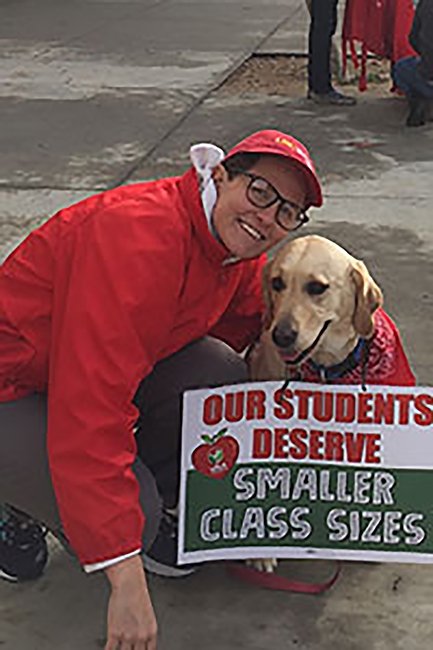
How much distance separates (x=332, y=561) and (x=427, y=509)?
33cm

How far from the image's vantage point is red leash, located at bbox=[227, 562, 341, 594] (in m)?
2.75

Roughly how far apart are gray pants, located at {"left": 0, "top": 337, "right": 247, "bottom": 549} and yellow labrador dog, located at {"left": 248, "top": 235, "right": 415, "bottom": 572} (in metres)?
0.14

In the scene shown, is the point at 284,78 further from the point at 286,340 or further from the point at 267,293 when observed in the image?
the point at 286,340

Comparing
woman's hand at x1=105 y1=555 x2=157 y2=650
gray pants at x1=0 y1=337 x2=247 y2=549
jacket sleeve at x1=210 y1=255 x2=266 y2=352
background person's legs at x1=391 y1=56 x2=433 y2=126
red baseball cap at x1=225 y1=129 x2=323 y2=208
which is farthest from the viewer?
background person's legs at x1=391 y1=56 x2=433 y2=126

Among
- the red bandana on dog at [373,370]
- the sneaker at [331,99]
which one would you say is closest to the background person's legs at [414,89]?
the sneaker at [331,99]

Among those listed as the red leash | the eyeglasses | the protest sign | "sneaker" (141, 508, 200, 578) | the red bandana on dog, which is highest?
the eyeglasses

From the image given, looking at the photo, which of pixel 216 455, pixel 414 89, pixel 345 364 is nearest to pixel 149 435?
pixel 216 455

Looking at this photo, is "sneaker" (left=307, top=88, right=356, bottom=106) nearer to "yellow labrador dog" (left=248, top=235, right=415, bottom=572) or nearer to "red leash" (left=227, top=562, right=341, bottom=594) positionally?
"yellow labrador dog" (left=248, top=235, right=415, bottom=572)

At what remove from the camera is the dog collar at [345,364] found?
2787 mm

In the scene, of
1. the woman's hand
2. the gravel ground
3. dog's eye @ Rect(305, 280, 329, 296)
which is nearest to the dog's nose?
dog's eye @ Rect(305, 280, 329, 296)

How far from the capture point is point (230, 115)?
7.94 meters

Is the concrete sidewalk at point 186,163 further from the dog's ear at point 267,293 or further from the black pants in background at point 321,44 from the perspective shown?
the dog's ear at point 267,293

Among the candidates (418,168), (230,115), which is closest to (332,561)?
(418,168)

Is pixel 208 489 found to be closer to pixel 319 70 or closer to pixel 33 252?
pixel 33 252
